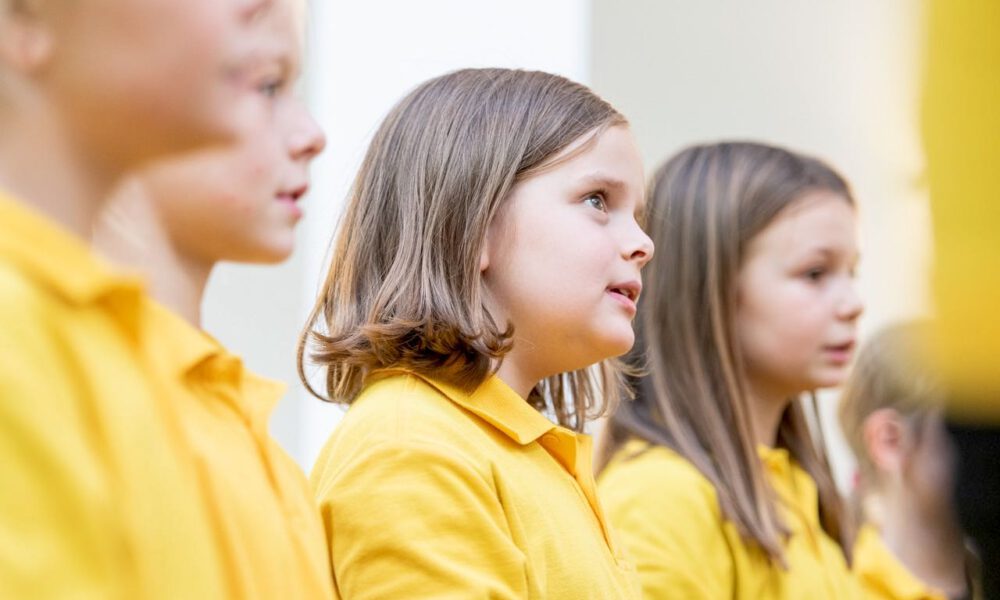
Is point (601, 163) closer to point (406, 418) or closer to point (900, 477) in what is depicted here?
point (406, 418)

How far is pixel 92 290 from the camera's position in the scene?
0.77m

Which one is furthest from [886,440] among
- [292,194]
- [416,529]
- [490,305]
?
[292,194]

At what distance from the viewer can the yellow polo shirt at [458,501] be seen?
124cm

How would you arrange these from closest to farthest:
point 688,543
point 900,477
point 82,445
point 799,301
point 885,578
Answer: point 82,445
point 688,543
point 799,301
point 885,578
point 900,477

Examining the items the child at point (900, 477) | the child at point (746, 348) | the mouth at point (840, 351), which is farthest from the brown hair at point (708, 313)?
the child at point (900, 477)

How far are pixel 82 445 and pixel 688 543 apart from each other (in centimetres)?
125

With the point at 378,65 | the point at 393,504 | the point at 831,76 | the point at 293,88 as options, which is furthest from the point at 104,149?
the point at 831,76

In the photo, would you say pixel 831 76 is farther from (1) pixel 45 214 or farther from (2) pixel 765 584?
(1) pixel 45 214

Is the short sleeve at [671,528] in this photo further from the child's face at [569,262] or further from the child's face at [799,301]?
the child's face at [569,262]

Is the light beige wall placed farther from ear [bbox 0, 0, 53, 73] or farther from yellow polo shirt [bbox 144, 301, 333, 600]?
ear [bbox 0, 0, 53, 73]

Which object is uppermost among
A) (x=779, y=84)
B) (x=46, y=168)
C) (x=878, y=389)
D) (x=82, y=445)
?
(x=46, y=168)

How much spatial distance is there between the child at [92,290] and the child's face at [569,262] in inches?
26.3

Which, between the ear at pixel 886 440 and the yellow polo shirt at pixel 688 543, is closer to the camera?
the yellow polo shirt at pixel 688 543

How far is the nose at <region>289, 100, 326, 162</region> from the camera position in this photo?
0.95 meters
